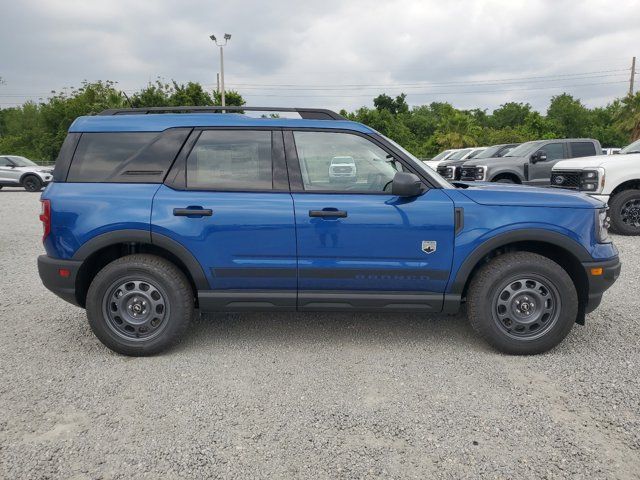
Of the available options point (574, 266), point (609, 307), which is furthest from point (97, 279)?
point (609, 307)

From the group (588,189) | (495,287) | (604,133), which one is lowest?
(495,287)

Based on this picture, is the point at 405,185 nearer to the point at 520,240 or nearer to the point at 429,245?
the point at 429,245

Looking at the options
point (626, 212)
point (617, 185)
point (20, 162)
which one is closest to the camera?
point (617, 185)

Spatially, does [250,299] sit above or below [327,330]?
above

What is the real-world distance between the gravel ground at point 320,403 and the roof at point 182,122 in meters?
1.78

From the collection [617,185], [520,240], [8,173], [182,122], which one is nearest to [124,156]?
[182,122]

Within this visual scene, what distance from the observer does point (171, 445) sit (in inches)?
96.3

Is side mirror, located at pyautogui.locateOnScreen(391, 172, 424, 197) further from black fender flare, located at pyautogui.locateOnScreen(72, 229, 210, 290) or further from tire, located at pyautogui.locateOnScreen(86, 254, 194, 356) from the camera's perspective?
tire, located at pyautogui.locateOnScreen(86, 254, 194, 356)

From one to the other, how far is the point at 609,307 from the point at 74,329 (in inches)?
205

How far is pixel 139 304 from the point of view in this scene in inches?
137

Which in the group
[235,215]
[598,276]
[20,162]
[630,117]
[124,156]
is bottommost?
[598,276]

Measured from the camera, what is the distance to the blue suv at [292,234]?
11.0 ft

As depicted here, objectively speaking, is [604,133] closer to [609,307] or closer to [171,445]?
[609,307]

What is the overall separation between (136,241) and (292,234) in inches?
46.8
